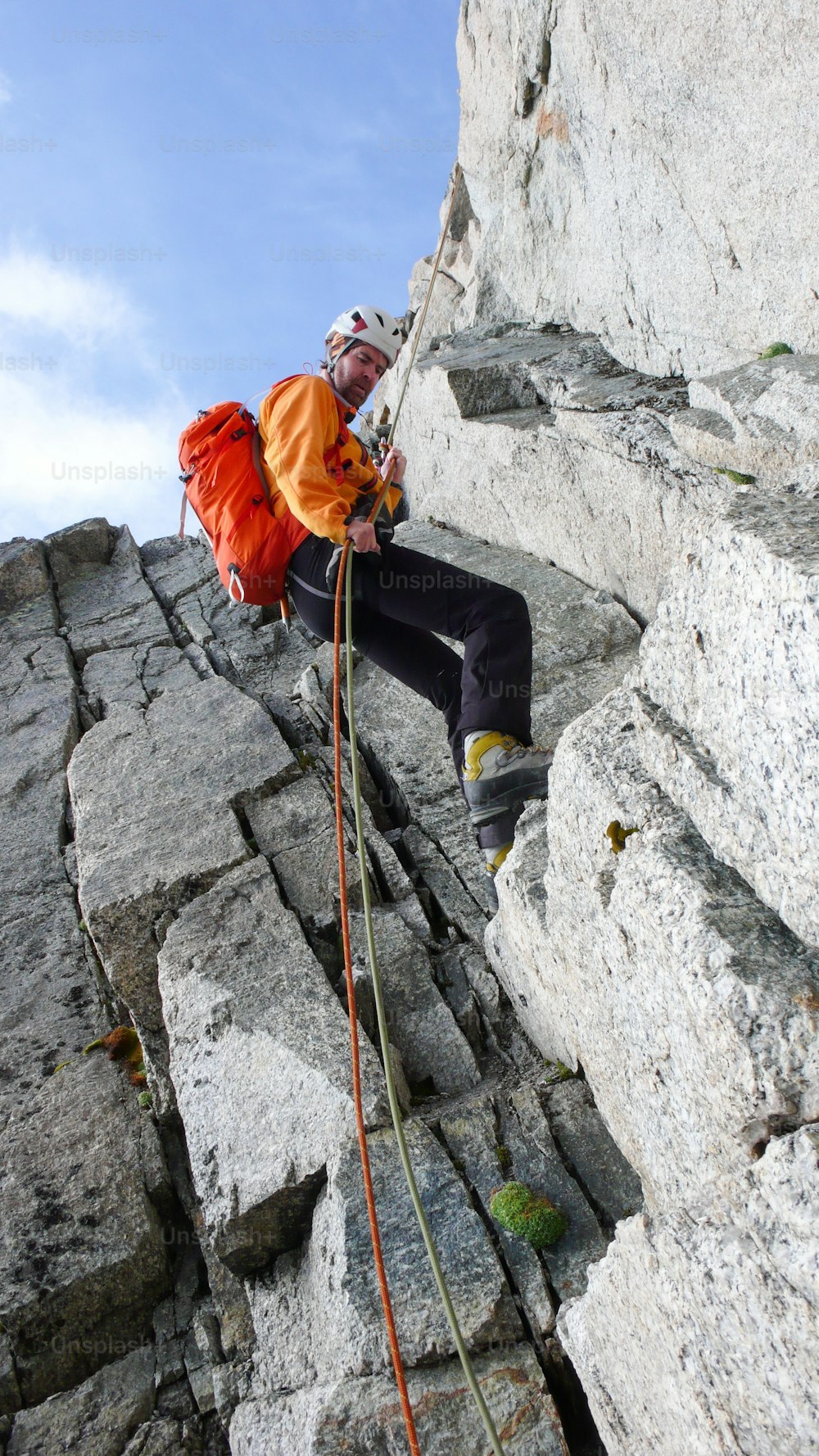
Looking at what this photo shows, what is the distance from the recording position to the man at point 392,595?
588cm

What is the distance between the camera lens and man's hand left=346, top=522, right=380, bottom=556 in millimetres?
5855

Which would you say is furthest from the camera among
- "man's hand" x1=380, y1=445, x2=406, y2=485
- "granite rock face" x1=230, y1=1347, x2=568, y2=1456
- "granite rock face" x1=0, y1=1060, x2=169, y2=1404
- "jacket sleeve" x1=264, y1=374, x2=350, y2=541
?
"man's hand" x1=380, y1=445, x2=406, y2=485

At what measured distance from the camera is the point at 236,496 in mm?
6312

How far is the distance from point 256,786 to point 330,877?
4.47 feet

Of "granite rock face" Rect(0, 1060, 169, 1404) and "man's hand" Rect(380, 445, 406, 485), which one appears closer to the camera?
"granite rock face" Rect(0, 1060, 169, 1404)

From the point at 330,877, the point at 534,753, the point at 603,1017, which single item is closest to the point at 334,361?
the point at 534,753

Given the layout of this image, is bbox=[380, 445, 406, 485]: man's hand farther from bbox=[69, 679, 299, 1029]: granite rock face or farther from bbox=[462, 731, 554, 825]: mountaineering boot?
bbox=[69, 679, 299, 1029]: granite rock face

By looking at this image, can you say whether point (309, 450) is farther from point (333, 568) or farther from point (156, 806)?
point (156, 806)

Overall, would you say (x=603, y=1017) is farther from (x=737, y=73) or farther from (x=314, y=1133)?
(x=737, y=73)

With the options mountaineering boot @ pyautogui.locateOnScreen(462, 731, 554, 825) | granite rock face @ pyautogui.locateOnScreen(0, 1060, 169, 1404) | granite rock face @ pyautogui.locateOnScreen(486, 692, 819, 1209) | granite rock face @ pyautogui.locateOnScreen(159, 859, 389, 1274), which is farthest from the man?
granite rock face @ pyautogui.locateOnScreen(0, 1060, 169, 1404)

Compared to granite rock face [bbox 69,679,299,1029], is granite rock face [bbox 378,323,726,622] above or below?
above

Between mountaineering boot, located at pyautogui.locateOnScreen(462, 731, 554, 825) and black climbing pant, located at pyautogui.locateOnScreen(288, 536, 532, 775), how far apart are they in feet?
0.44

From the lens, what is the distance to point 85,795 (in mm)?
8055

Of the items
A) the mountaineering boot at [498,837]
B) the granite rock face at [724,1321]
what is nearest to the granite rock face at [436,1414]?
the granite rock face at [724,1321]
